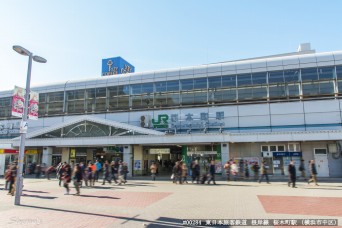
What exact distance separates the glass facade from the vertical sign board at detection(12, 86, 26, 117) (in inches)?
749

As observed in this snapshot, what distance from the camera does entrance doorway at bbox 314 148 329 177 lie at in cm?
2391

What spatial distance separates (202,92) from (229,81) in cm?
303

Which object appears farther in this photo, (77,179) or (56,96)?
(56,96)

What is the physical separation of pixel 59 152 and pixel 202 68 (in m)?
18.6

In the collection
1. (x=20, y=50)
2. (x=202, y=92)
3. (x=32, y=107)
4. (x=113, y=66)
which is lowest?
(x=32, y=107)

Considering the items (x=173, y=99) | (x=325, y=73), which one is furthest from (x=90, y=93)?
(x=325, y=73)

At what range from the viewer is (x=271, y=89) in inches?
1078

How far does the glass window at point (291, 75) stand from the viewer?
27156 millimetres

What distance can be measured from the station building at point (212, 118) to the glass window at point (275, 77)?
0.09 meters

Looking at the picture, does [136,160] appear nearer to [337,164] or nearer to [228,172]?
[228,172]

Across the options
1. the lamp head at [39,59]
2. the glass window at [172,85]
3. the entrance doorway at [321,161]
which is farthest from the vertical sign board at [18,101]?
the entrance doorway at [321,161]

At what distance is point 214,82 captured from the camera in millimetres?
29375

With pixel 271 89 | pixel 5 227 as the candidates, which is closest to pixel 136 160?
pixel 271 89

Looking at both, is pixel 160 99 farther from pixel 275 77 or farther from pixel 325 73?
pixel 325 73
